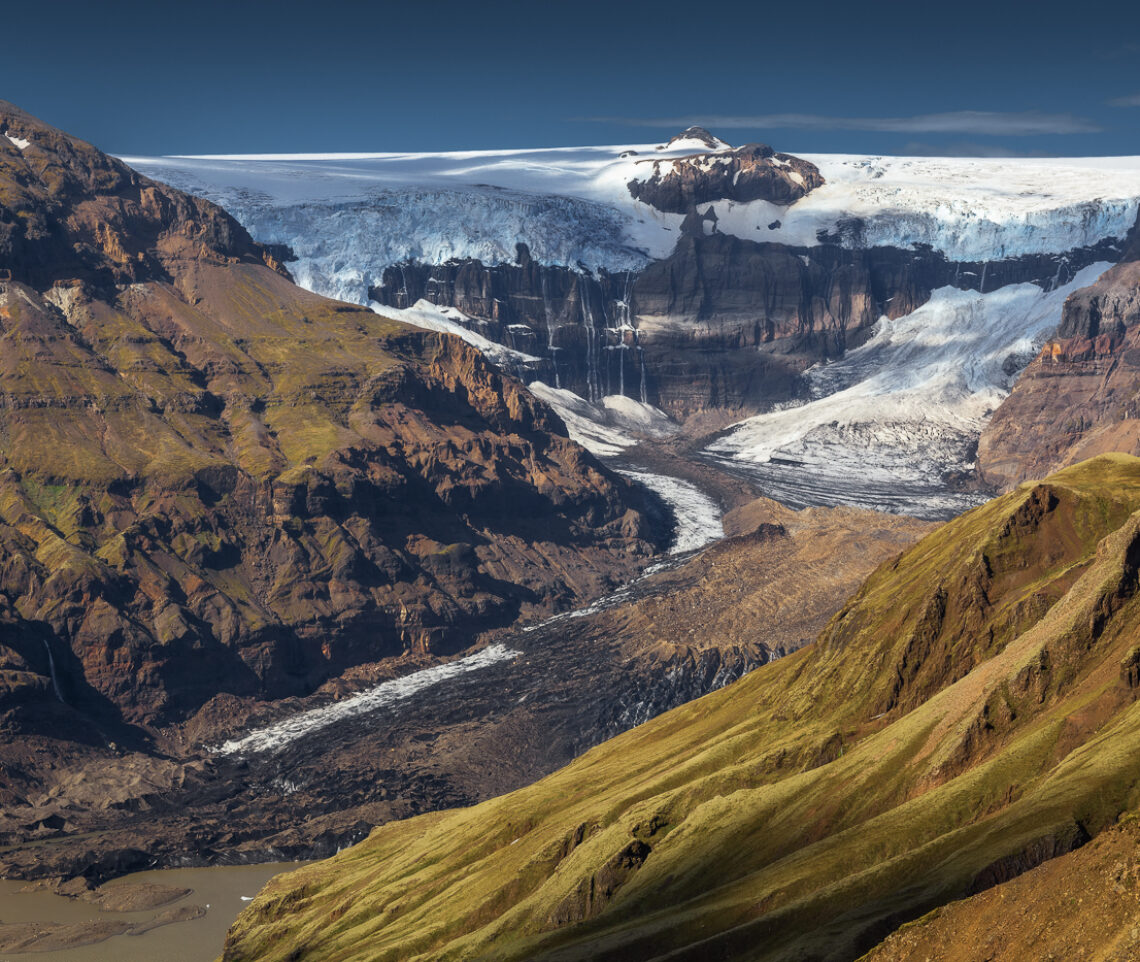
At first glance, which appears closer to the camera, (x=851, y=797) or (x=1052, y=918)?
(x=1052, y=918)

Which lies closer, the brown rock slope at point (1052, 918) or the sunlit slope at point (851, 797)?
the brown rock slope at point (1052, 918)

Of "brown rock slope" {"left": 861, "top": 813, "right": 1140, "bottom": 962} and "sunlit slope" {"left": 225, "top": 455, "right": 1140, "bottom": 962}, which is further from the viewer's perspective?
"sunlit slope" {"left": 225, "top": 455, "right": 1140, "bottom": 962}

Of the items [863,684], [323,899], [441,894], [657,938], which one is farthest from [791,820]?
[323,899]

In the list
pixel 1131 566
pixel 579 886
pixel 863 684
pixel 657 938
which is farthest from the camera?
pixel 863 684

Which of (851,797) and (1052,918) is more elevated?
(1052,918)

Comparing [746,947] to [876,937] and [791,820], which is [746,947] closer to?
[876,937]

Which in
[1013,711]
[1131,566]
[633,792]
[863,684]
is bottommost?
[633,792]

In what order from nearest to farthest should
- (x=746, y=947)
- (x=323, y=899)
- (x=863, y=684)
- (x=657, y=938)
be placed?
(x=746, y=947) → (x=657, y=938) → (x=863, y=684) → (x=323, y=899)

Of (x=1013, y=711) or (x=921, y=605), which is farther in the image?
(x=921, y=605)
